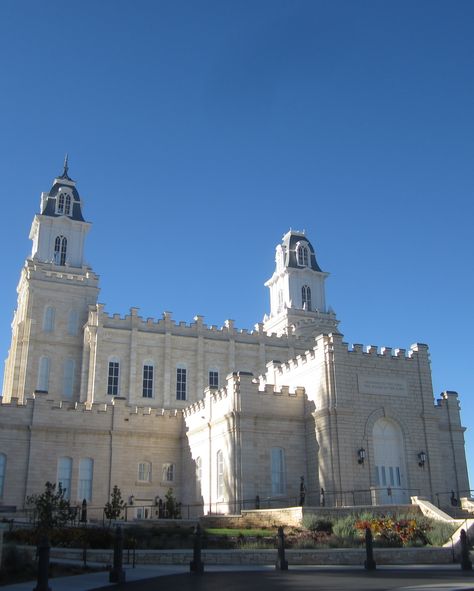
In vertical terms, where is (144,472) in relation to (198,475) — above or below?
above

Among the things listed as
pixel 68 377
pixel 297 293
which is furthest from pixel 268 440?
pixel 297 293

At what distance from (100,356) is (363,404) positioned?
74.6 ft

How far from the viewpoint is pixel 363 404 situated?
33.3 m

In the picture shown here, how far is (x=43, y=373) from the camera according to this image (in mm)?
49688

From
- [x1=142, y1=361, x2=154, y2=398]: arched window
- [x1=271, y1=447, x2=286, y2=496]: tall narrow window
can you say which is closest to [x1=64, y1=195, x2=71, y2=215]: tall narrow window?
[x1=142, y1=361, x2=154, y2=398]: arched window

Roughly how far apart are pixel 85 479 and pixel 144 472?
3678 mm

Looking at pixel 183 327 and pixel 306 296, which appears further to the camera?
pixel 306 296

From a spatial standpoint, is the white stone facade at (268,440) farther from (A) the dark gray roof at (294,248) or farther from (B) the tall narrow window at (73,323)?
(A) the dark gray roof at (294,248)

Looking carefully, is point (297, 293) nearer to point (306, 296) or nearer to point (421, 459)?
point (306, 296)

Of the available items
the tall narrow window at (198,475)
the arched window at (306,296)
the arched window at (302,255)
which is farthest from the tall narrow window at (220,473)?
the arched window at (302,255)

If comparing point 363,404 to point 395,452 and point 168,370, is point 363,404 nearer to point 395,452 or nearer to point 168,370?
point 395,452

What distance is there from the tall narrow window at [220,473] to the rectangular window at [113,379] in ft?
53.5

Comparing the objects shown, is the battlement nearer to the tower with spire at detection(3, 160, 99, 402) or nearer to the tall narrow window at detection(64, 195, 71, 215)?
the tower with spire at detection(3, 160, 99, 402)

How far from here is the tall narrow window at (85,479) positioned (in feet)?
116
